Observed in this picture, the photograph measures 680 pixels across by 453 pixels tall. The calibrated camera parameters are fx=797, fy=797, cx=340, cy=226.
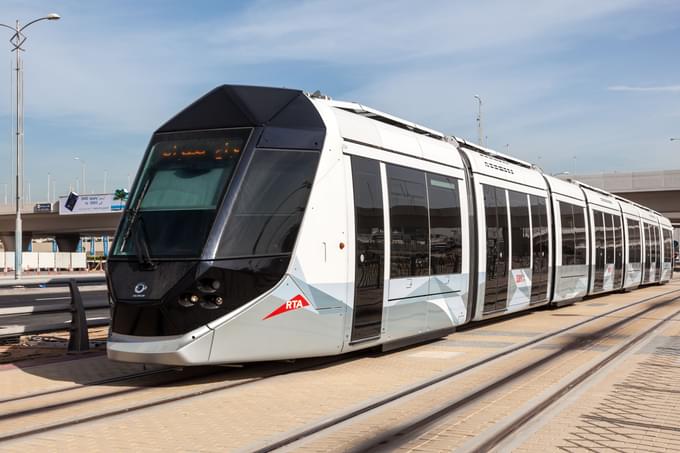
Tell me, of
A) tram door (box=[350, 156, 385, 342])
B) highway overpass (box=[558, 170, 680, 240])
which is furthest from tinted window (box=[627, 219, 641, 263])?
highway overpass (box=[558, 170, 680, 240])

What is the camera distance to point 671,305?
2353 cm

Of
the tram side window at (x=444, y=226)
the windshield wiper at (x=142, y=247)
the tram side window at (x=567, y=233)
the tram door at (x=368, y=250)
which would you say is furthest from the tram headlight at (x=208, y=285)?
the tram side window at (x=567, y=233)

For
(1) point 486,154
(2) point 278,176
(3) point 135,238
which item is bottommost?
(3) point 135,238

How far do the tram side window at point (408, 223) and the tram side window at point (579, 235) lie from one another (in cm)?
1063

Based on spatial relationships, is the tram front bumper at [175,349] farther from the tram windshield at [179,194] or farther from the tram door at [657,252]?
the tram door at [657,252]

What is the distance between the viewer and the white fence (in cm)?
6712

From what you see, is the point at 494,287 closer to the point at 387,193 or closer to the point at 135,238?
the point at 387,193

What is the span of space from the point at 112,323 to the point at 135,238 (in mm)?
999

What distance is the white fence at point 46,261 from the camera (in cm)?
6712

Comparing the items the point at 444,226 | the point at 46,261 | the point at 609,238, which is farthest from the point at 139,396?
the point at 46,261

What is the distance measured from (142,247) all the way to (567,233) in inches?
547

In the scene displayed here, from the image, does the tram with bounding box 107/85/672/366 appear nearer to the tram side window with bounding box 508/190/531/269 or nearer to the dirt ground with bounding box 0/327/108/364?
the tram side window with bounding box 508/190/531/269

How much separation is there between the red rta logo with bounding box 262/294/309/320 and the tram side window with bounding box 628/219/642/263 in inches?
881

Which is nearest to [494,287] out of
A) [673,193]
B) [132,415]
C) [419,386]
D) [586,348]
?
[586,348]
